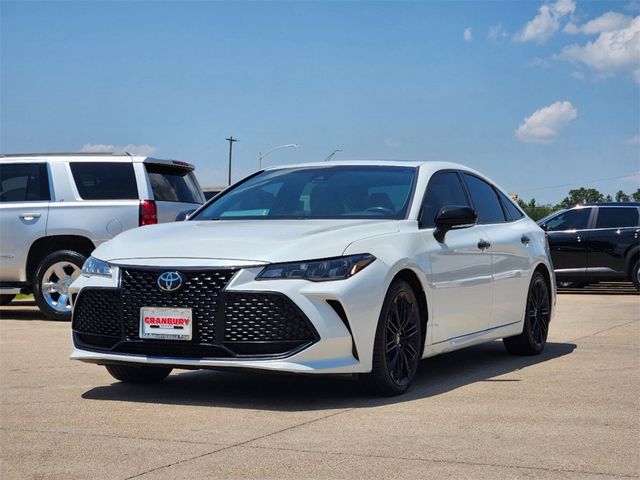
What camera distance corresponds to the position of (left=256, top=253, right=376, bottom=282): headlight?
6.54 m

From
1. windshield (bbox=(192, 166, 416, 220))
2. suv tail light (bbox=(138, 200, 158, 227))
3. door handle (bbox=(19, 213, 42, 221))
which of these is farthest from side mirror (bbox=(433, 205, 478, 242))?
door handle (bbox=(19, 213, 42, 221))

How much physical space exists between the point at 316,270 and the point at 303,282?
121mm

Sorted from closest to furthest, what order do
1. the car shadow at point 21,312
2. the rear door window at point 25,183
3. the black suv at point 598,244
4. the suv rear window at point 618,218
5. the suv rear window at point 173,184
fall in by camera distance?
the rear door window at point 25,183, the suv rear window at point 173,184, the car shadow at point 21,312, the black suv at point 598,244, the suv rear window at point 618,218

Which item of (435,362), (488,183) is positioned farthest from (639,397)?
(488,183)

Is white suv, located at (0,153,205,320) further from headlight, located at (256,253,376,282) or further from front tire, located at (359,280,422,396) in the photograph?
headlight, located at (256,253,376,282)

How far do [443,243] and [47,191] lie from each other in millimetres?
6995

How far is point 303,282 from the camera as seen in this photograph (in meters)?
6.53

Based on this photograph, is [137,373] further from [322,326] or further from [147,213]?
[147,213]

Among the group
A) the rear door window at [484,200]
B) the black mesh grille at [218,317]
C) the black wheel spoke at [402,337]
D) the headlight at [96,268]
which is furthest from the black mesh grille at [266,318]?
the rear door window at [484,200]

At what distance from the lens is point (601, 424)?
20.3 feet

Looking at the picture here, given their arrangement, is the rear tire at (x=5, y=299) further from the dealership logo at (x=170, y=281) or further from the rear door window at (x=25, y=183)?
the dealership logo at (x=170, y=281)

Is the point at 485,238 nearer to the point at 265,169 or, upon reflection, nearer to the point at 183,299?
the point at 265,169

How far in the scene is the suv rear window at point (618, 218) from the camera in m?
20.5

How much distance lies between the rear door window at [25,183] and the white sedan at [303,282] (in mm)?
5557
